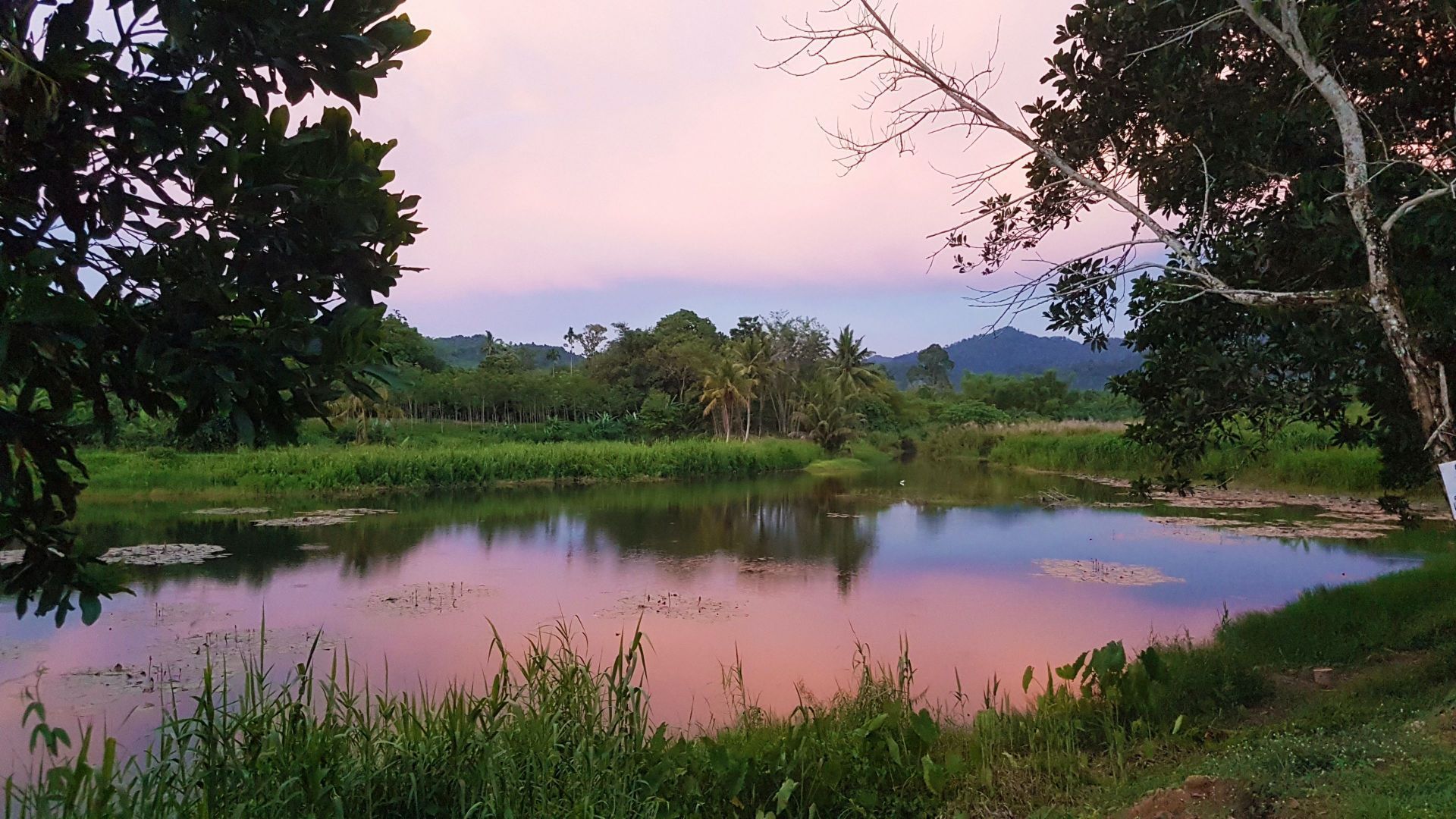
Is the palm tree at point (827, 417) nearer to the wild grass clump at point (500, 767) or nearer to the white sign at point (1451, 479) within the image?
the wild grass clump at point (500, 767)

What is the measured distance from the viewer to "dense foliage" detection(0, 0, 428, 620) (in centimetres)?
185

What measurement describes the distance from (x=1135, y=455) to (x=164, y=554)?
756 inches

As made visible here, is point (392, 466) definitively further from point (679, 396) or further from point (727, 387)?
point (679, 396)

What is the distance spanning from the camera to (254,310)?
1945mm

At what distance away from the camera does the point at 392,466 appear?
1855cm

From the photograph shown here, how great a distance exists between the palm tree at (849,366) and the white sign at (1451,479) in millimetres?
32525

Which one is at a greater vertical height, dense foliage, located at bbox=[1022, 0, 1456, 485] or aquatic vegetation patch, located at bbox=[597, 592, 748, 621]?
dense foliage, located at bbox=[1022, 0, 1456, 485]

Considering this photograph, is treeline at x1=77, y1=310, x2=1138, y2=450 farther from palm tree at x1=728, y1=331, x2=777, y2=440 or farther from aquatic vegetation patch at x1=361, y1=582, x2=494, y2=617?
aquatic vegetation patch at x1=361, y1=582, x2=494, y2=617

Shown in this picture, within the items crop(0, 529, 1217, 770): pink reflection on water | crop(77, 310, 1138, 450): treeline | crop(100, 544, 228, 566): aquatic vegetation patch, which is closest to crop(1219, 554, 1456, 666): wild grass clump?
crop(0, 529, 1217, 770): pink reflection on water

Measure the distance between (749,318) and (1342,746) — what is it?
42921 mm

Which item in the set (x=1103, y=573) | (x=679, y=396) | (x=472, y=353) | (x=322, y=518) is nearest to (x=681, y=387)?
(x=679, y=396)

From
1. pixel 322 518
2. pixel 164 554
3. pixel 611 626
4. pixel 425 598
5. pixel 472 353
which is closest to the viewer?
pixel 611 626

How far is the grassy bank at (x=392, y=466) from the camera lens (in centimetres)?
1655

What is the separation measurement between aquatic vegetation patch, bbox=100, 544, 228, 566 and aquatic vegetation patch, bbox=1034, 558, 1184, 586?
32.5 ft
